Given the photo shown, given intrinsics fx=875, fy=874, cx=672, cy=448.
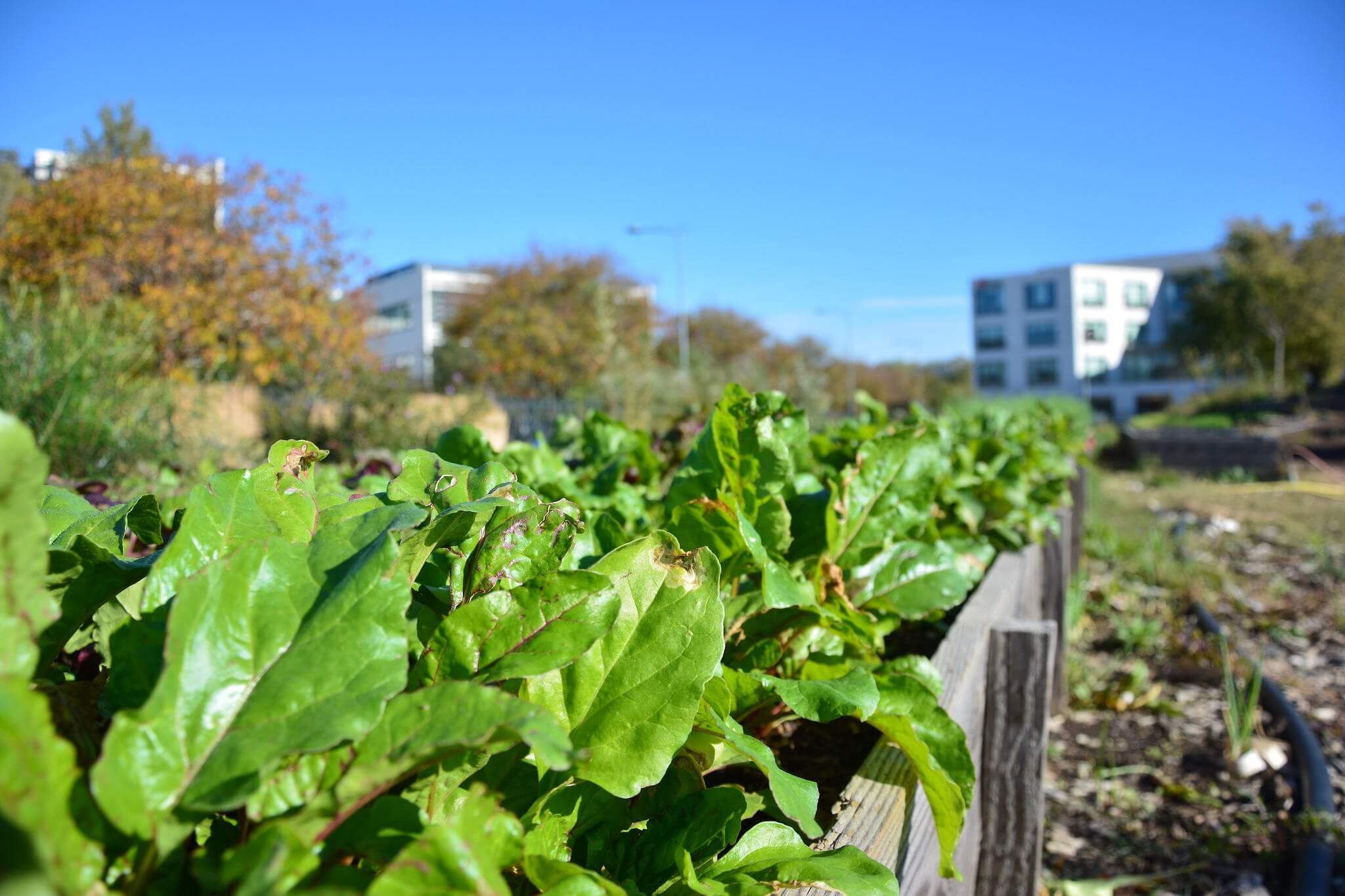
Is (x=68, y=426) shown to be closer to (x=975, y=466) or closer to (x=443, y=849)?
(x=975, y=466)

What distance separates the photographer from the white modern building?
71.8 meters

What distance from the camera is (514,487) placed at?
91 centimetres

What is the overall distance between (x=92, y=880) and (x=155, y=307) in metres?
15.9

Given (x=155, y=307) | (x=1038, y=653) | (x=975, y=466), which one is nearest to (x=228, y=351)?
(x=155, y=307)

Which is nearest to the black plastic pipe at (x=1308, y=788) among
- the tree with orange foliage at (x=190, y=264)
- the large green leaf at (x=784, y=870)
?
the large green leaf at (x=784, y=870)

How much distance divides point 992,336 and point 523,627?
8243cm

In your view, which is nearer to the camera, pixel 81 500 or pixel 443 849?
pixel 443 849

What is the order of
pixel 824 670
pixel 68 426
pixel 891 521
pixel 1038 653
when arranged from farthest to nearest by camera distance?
pixel 68 426, pixel 1038 653, pixel 891 521, pixel 824 670

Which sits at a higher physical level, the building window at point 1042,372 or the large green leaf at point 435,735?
the building window at point 1042,372

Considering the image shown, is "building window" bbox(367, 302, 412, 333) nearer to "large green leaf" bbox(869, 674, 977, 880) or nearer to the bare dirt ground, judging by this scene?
the bare dirt ground

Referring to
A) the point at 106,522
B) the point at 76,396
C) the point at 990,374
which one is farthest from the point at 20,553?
the point at 990,374

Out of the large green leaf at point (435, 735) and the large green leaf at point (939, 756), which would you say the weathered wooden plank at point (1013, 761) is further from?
the large green leaf at point (435, 735)

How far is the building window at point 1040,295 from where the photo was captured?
7381 centimetres

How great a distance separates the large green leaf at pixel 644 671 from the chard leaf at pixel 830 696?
0.25 metres
